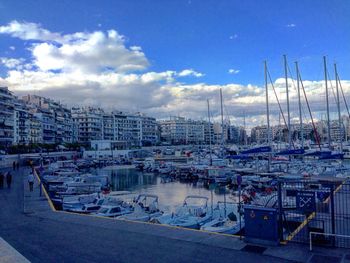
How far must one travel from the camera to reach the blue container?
30.0 ft

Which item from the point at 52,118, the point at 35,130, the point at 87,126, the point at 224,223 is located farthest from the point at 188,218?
the point at 87,126

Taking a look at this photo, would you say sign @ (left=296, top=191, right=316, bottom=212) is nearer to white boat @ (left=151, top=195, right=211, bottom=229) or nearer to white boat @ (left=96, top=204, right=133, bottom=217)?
white boat @ (left=151, top=195, right=211, bottom=229)

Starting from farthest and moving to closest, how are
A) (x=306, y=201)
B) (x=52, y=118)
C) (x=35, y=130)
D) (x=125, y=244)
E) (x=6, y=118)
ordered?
(x=52, y=118)
(x=35, y=130)
(x=6, y=118)
(x=306, y=201)
(x=125, y=244)

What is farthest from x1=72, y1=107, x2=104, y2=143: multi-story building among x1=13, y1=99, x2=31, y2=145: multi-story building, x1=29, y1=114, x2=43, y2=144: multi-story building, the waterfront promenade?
the waterfront promenade

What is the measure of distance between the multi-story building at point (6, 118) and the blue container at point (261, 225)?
87788 mm

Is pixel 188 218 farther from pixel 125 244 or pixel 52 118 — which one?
pixel 52 118

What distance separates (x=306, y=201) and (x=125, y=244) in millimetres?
5538

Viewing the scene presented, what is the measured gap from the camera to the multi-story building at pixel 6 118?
87.4 meters

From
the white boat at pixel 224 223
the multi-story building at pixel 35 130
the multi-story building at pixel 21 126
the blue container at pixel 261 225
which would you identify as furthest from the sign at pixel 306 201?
the multi-story building at pixel 35 130

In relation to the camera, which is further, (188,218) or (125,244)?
(188,218)

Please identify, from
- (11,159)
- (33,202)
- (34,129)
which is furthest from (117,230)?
(34,129)

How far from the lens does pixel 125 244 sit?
31.8ft

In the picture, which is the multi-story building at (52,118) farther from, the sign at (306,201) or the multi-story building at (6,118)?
the sign at (306,201)

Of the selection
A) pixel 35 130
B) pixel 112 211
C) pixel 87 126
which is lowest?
pixel 112 211
